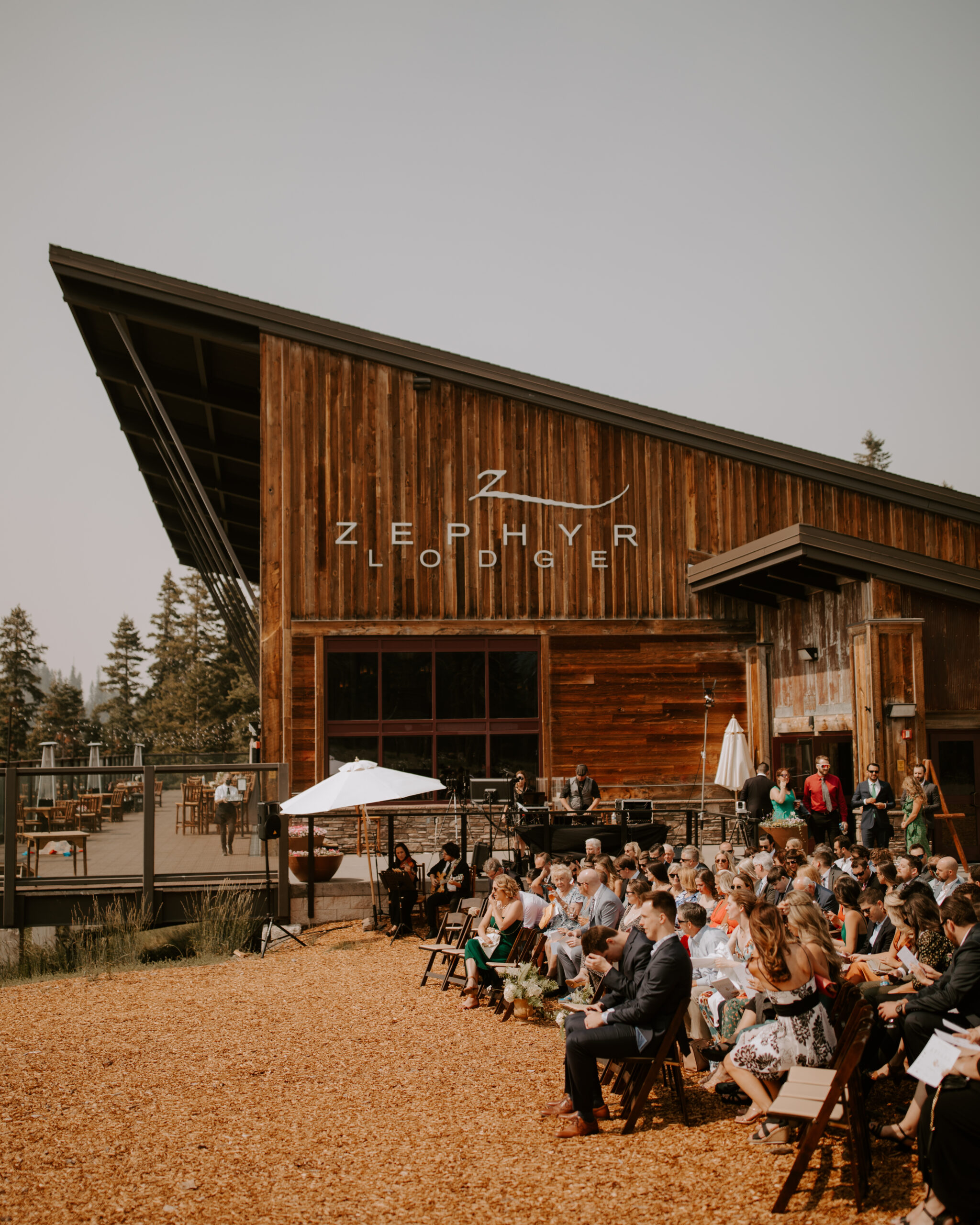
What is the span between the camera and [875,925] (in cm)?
791

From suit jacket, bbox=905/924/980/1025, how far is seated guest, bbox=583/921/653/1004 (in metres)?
1.67

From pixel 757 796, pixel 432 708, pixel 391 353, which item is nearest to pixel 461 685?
pixel 432 708

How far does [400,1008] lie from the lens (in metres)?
9.80

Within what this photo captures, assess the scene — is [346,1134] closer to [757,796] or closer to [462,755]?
[757,796]

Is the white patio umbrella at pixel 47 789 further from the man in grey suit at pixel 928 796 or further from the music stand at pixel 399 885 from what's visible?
the man in grey suit at pixel 928 796

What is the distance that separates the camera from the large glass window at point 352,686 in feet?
59.3

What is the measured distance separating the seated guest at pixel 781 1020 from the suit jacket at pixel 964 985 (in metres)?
0.59

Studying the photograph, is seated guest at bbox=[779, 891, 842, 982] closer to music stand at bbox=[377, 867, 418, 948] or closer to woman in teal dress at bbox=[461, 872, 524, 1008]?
woman in teal dress at bbox=[461, 872, 524, 1008]

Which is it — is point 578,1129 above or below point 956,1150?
below

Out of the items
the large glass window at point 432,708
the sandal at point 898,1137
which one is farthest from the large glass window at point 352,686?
the sandal at point 898,1137

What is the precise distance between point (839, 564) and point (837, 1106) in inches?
416

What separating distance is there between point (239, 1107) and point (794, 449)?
1478 centimetres

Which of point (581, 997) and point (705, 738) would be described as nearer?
point (581, 997)

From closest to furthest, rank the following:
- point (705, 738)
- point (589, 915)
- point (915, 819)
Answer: point (589, 915) < point (915, 819) < point (705, 738)
